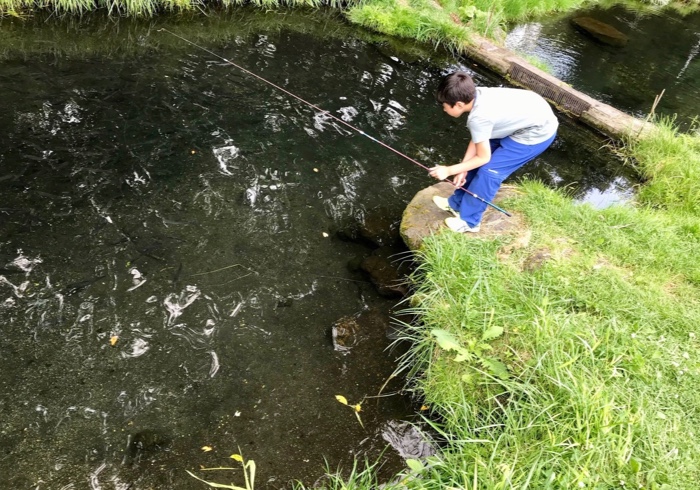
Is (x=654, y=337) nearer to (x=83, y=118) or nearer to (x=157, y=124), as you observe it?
(x=157, y=124)

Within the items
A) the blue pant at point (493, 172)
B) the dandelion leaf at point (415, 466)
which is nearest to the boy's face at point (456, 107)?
the blue pant at point (493, 172)

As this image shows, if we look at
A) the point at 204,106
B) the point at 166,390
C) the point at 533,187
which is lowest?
the point at 166,390

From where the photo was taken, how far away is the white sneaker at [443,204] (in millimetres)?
5000

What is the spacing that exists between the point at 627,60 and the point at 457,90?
10.3 meters

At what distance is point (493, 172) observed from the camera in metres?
4.46

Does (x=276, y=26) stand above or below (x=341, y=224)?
above

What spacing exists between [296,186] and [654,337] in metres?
3.83

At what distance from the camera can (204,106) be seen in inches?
263

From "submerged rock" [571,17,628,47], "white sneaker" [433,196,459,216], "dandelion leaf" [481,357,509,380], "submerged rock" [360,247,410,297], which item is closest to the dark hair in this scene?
"white sneaker" [433,196,459,216]

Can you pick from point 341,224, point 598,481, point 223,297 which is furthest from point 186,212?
point 598,481

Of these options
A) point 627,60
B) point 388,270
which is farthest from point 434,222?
point 627,60

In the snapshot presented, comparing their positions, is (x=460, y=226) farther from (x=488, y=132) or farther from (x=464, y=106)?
Answer: (x=464, y=106)

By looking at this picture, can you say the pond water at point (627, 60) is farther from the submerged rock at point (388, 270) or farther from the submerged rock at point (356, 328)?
the submerged rock at point (356, 328)

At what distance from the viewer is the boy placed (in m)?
3.89
